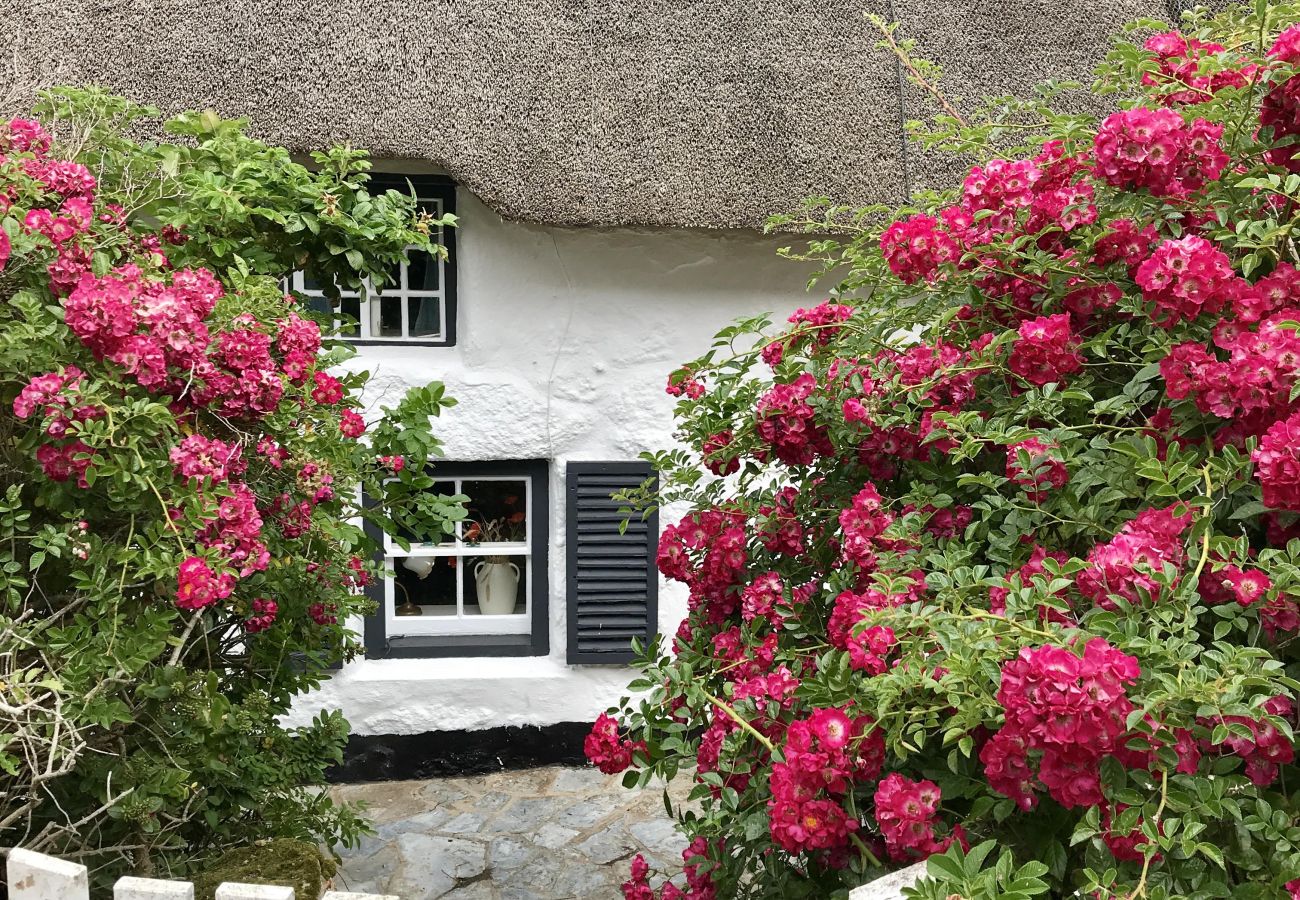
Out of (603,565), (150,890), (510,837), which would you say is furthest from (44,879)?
(603,565)

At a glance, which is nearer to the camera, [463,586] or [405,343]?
[405,343]

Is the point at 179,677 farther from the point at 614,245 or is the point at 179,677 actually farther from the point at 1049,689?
the point at 614,245

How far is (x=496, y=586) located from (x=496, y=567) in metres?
0.09

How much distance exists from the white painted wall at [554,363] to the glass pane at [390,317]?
147 millimetres

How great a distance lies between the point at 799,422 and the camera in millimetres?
1863

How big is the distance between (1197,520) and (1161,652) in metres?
0.20

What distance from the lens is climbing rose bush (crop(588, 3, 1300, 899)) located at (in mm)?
1054

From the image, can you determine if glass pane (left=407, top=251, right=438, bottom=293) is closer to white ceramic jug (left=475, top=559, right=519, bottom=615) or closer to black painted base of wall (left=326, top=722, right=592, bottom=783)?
white ceramic jug (left=475, top=559, right=519, bottom=615)

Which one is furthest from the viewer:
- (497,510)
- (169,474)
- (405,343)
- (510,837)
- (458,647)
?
(497,510)

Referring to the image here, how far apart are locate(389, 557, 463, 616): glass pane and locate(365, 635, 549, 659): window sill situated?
0.14m

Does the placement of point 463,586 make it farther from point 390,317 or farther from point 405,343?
point 390,317

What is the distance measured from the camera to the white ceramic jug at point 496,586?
4805mm

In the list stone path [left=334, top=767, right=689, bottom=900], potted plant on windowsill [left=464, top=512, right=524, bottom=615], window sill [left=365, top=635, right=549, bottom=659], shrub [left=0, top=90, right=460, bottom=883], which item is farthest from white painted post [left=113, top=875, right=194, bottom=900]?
potted plant on windowsill [left=464, top=512, right=524, bottom=615]

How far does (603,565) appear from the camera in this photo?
4605mm
